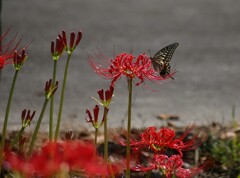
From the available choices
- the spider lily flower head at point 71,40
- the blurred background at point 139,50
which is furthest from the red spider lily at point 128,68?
the blurred background at point 139,50

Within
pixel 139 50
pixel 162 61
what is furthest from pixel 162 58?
pixel 139 50

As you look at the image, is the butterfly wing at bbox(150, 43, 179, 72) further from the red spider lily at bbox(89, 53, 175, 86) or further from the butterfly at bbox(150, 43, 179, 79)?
the red spider lily at bbox(89, 53, 175, 86)

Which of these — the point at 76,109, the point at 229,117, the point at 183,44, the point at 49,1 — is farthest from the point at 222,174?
the point at 49,1

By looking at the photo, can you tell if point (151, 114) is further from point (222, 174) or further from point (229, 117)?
point (222, 174)

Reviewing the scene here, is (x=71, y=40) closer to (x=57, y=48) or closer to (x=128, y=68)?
(x=57, y=48)

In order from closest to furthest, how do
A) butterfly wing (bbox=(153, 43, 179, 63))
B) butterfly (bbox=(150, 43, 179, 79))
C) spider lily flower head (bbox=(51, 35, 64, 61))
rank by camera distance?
spider lily flower head (bbox=(51, 35, 64, 61)) → butterfly (bbox=(150, 43, 179, 79)) → butterfly wing (bbox=(153, 43, 179, 63))

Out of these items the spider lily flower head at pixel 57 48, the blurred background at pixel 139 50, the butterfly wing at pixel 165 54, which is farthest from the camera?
the blurred background at pixel 139 50

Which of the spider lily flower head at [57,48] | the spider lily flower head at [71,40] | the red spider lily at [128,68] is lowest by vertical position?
the red spider lily at [128,68]

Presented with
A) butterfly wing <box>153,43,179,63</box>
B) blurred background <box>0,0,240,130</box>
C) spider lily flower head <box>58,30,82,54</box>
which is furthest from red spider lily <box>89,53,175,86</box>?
blurred background <box>0,0,240,130</box>

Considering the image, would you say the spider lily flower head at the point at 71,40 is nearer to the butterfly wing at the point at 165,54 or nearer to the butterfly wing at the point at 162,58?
the butterfly wing at the point at 162,58
